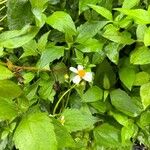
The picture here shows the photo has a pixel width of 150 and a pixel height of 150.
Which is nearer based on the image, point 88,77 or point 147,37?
point 147,37

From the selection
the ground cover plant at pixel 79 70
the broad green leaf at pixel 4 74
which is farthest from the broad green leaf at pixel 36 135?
the broad green leaf at pixel 4 74

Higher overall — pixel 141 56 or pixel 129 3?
pixel 129 3

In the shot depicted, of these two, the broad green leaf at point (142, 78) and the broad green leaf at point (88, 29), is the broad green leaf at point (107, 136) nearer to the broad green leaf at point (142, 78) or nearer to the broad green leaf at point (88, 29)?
the broad green leaf at point (142, 78)

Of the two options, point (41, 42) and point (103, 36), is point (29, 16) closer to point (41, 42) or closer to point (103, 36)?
point (41, 42)

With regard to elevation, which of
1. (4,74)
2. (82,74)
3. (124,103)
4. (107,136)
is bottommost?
(107,136)

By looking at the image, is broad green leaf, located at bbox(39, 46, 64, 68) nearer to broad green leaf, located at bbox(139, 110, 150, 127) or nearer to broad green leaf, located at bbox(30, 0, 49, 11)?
broad green leaf, located at bbox(30, 0, 49, 11)

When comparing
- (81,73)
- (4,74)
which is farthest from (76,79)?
(4,74)

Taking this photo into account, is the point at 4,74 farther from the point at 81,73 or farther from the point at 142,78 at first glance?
the point at 142,78

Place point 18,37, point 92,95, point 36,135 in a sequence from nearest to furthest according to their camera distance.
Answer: point 36,135, point 18,37, point 92,95
